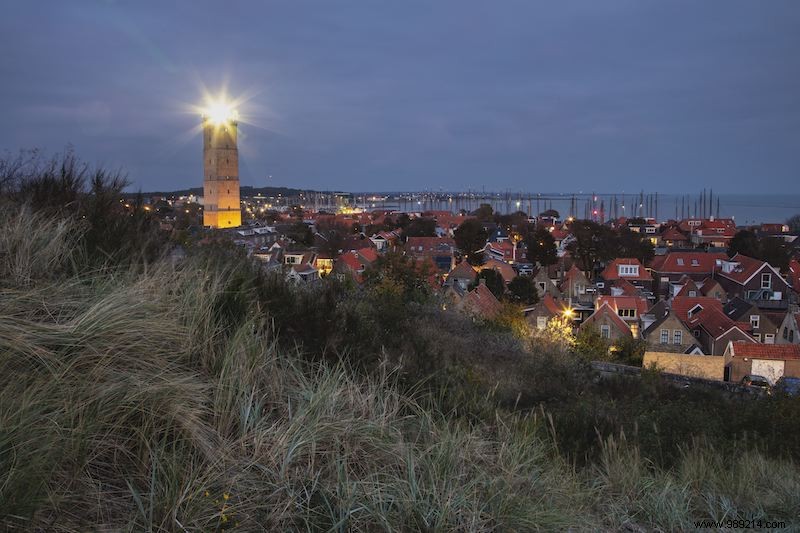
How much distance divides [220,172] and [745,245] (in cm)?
4371

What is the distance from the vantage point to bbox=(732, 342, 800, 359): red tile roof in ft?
57.2

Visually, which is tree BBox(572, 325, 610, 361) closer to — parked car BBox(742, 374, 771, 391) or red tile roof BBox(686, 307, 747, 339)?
parked car BBox(742, 374, 771, 391)

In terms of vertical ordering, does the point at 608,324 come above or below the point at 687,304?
below

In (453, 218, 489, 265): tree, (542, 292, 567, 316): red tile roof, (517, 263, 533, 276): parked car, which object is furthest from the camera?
(453, 218, 489, 265): tree

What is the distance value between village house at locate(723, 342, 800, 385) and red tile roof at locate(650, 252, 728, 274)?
18.7 m

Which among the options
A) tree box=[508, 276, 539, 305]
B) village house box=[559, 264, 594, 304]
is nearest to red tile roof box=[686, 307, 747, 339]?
tree box=[508, 276, 539, 305]

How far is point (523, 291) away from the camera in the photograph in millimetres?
27812

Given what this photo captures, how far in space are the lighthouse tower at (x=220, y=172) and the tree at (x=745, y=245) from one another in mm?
41706

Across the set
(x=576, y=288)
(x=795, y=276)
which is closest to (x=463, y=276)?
(x=576, y=288)

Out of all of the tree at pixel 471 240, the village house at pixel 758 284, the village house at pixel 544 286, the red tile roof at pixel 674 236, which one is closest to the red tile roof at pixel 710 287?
the village house at pixel 758 284

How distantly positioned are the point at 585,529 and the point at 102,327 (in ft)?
8.06

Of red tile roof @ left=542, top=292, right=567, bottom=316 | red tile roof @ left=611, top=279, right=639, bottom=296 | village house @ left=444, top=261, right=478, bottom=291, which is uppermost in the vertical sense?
village house @ left=444, top=261, right=478, bottom=291

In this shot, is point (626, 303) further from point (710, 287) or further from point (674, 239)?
point (674, 239)

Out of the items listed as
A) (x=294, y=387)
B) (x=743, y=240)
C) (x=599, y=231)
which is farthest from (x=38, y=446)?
(x=743, y=240)
